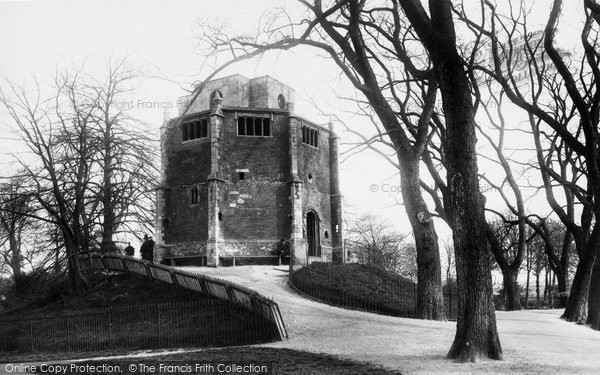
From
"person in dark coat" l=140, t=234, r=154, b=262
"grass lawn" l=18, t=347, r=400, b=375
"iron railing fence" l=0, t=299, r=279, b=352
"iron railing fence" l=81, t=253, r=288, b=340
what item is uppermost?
"person in dark coat" l=140, t=234, r=154, b=262

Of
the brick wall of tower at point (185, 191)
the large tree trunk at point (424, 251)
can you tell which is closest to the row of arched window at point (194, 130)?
the brick wall of tower at point (185, 191)

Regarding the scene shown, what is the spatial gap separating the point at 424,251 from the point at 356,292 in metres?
6.27

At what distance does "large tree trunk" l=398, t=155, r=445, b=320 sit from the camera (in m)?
14.2

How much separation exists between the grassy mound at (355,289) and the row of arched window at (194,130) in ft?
42.4

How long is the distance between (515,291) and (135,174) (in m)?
16.9

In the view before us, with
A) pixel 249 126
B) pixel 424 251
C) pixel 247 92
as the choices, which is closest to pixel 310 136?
pixel 249 126

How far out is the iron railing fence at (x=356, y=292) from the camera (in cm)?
1838

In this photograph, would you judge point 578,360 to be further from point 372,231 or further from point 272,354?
point 372,231

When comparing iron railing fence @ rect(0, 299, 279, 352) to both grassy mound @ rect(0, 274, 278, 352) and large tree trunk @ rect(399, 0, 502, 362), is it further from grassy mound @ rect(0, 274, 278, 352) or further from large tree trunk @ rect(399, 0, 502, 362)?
large tree trunk @ rect(399, 0, 502, 362)

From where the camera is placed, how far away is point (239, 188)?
109 ft

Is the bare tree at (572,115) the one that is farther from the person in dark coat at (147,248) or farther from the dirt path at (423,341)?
the person in dark coat at (147,248)

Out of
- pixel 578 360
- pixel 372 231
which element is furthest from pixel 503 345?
pixel 372 231

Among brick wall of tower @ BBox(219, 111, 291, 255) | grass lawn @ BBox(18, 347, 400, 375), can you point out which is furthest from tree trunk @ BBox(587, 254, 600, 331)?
brick wall of tower @ BBox(219, 111, 291, 255)

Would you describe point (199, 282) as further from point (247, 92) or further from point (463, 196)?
point (247, 92)
